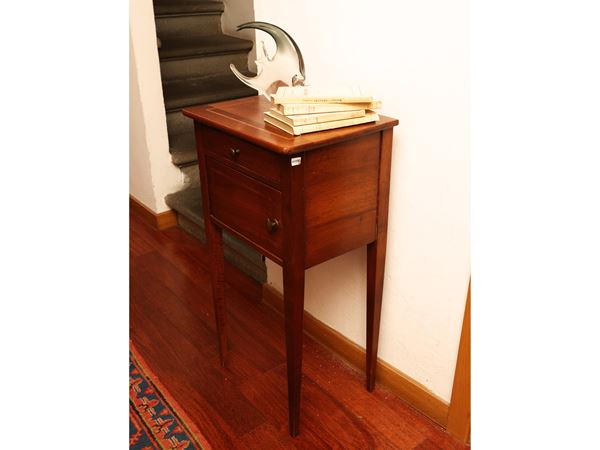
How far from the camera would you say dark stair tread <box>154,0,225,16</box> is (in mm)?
2936

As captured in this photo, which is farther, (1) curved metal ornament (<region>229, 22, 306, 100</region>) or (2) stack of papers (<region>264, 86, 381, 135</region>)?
(1) curved metal ornament (<region>229, 22, 306, 100</region>)

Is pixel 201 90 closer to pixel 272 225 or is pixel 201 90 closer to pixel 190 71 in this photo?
pixel 190 71

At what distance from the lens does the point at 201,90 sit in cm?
285

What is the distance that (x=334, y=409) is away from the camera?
155 centimetres

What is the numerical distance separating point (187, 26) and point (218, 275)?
1.96 meters

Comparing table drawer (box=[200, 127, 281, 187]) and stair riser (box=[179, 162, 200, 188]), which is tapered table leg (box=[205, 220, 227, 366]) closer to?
table drawer (box=[200, 127, 281, 187])

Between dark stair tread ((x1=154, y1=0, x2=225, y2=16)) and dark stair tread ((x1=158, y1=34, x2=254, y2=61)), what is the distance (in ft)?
0.50

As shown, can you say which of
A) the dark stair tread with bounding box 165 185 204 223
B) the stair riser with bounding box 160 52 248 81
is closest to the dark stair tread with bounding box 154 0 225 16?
the stair riser with bounding box 160 52 248 81

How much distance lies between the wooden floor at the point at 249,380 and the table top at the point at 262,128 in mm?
831

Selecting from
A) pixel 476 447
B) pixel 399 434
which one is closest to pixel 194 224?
pixel 399 434

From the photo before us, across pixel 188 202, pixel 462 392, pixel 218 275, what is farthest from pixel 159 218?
pixel 462 392

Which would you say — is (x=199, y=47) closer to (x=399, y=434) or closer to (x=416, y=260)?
(x=416, y=260)
